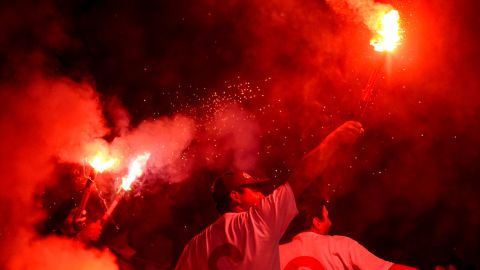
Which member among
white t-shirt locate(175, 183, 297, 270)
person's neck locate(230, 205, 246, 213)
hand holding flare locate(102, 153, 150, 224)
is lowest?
white t-shirt locate(175, 183, 297, 270)

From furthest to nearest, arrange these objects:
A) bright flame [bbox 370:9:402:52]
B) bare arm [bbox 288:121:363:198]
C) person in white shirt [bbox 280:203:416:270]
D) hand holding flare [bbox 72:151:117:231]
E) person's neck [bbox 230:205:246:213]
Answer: hand holding flare [bbox 72:151:117:231] → person in white shirt [bbox 280:203:416:270] → person's neck [bbox 230:205:246:213] → bright flame [bbox 370:9:402:52] → bare arm [bbox 288:121:363:198]

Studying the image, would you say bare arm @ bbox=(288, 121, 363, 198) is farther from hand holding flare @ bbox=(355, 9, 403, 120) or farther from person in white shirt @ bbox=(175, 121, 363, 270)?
hand holding flare @ bbox=(355, 9, 403, 120)

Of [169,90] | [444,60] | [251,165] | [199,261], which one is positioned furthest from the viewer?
[169,90]

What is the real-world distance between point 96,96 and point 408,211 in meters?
4.83

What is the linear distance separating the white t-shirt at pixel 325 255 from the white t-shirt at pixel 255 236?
1113mm

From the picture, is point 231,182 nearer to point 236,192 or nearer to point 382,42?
point 236,192

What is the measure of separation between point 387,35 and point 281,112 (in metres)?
2.55

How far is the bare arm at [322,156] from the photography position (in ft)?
7.57

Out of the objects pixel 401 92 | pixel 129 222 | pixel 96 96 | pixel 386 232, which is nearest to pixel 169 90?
pixel 96 96

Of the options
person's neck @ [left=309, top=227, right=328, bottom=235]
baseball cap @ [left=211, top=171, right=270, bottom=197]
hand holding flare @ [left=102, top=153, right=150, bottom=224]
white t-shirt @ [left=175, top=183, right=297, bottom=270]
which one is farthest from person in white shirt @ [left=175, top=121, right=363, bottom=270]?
hand holding flare @ [left=102, top=153, right=150, bottom=224]

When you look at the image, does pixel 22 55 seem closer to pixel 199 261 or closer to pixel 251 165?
pixel 251 165

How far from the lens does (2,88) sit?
5043 mm

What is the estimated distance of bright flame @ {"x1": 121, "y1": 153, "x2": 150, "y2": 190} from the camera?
5.21 metres

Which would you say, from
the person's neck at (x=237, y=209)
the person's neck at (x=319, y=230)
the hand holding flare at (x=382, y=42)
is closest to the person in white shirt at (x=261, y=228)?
the hand holding flare at (x=382, y=42)
